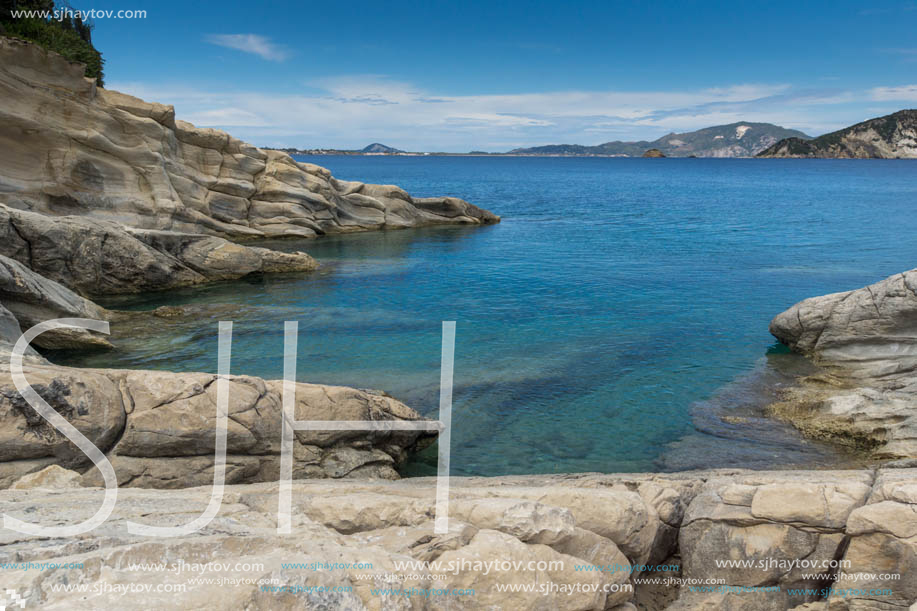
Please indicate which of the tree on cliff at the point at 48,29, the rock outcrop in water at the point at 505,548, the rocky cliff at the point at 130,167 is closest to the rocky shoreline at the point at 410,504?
the rock outcrop in water at the point at 505,548

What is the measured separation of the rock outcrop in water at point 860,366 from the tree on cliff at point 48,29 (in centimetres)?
3424

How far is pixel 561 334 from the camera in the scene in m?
22.1

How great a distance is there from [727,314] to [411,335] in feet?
40.1

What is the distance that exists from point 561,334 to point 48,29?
3197 cm

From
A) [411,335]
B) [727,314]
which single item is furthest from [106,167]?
[727,314]

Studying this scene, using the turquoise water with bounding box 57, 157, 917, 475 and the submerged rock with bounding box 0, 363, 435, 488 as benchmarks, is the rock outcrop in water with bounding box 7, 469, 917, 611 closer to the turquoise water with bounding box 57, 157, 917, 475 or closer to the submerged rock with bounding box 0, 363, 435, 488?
the submerged rock with bounding box 0, 363, 435, 488

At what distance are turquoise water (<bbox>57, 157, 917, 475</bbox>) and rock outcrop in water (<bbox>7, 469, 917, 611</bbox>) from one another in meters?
5.57

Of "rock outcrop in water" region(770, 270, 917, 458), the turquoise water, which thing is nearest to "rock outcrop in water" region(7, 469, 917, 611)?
the turquoise water

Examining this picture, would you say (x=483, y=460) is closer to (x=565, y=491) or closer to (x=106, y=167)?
(x=565, y=491)

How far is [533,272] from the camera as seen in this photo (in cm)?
3362

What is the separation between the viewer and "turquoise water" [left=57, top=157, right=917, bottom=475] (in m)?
14.4

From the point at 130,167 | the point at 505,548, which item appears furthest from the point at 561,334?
the point at 130,167

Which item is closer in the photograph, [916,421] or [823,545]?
[823,545]

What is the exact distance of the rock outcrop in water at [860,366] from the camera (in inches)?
548
